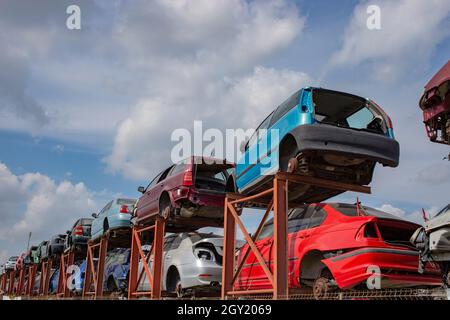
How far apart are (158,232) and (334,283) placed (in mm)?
5489

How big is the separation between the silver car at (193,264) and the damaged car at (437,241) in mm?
4011

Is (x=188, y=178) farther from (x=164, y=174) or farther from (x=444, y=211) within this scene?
(x=444, y=211)

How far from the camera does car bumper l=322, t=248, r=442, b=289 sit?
525cm

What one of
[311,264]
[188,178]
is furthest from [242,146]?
[311,264]

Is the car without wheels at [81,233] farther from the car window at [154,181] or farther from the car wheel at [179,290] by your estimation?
the car wheel at [179,290]

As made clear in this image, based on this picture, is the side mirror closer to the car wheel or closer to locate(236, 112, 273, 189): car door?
locate(236, 112, 273, 189): car door

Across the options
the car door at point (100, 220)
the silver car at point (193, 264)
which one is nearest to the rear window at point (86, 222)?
the car door at point (100, 220)

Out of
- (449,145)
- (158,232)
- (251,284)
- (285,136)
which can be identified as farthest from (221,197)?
(449,145)

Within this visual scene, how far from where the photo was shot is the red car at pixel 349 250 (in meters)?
5.32

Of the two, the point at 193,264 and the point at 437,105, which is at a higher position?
the point at 437,105

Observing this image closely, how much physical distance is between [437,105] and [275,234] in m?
2.70

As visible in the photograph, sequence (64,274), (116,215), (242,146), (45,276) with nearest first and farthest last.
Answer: (242,146)
(116,215)
(64,274)
(45,276)

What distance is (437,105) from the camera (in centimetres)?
618
